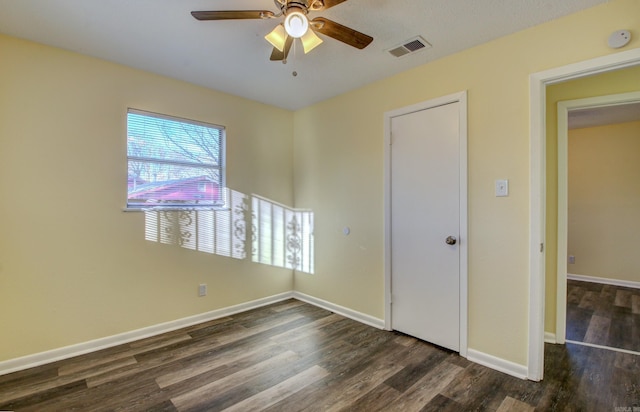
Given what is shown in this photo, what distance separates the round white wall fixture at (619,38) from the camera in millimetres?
1802

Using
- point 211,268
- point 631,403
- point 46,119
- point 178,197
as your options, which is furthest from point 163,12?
point 631,403

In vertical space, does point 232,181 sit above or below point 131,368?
above

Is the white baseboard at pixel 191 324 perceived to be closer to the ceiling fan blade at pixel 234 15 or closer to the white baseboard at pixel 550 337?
→ the white baseboard at pixel 550 337

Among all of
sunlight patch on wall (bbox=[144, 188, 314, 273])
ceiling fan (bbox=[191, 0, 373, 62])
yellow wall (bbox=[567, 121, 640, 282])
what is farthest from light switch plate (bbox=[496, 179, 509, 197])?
yellow wall (bbox=[567, 121, 640, 282])

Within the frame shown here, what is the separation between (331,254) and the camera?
12.0ft

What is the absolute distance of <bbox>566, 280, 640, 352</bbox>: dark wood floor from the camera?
2807 millimetres

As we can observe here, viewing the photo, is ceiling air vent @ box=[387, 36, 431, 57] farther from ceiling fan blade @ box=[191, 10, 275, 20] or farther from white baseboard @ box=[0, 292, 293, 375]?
white baseboard @ box=[0, 292, 293, 375]

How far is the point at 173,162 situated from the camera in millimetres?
3090

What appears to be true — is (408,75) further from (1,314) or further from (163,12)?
(1,314)

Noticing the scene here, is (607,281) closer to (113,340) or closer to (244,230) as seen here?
(244,230)

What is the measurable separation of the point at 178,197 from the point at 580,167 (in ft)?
20.1

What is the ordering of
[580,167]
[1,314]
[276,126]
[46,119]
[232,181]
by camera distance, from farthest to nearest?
[580,167]
[276,126]
[232,181]
[46,119]
[1,314]

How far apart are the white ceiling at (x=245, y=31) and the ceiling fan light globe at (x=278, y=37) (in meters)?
0.25

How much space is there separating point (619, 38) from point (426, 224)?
1.74m
